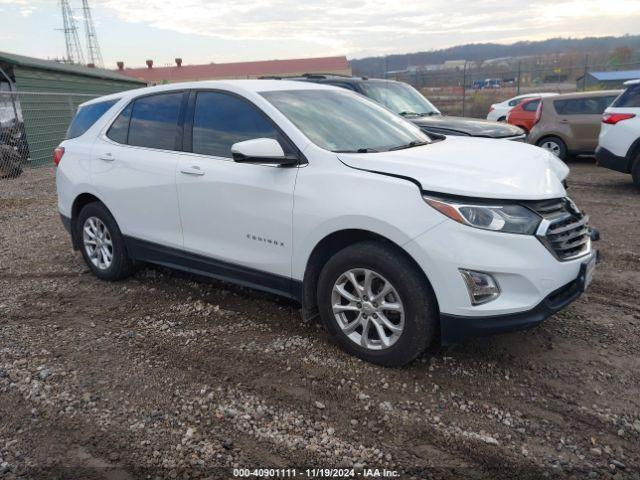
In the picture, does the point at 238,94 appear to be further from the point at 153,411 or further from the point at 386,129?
the point at 153,411

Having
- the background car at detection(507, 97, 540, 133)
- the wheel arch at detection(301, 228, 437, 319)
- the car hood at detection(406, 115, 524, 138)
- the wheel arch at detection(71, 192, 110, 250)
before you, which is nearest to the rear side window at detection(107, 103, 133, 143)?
the wheel arch at detection(71, 192, 110, 250)

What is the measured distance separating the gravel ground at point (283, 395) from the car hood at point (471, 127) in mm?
3332

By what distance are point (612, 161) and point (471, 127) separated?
264 centimetres

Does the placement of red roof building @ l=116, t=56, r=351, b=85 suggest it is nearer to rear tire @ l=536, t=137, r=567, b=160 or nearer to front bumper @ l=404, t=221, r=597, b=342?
rear tire @ l=536, t=137, r=567, b=160

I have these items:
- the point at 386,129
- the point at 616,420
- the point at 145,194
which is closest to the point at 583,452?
the point at 616,420

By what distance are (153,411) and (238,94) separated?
228 cm

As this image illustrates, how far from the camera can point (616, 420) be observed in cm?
283

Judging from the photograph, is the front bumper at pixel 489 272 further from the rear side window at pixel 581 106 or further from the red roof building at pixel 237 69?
the red roof building at pixel 237 69

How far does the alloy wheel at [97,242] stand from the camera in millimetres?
5000

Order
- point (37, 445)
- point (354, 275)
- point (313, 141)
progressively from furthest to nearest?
A: point (313, 141)
point (354, 275)
point (37, 445)

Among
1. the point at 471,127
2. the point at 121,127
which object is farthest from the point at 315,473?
the point at 471,127

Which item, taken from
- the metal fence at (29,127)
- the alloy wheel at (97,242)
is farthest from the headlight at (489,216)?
the metal fence at (29,127)

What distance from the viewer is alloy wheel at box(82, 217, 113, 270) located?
5.00m

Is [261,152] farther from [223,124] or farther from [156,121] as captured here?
[156,121]
